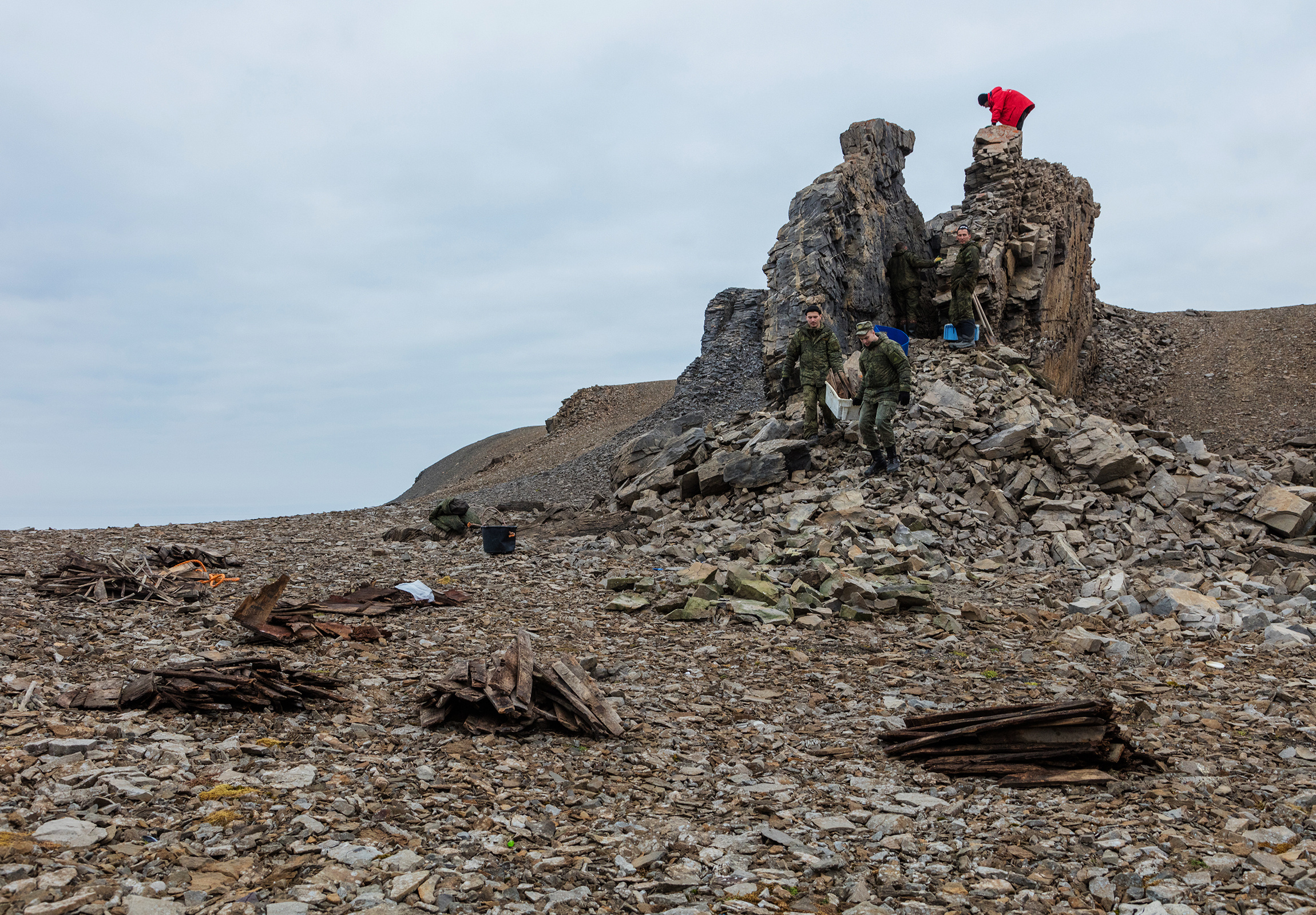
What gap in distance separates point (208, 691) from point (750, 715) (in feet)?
12.9

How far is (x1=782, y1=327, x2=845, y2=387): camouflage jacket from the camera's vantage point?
50.6 feet

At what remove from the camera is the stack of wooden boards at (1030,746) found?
5320mm

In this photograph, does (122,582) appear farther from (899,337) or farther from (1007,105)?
(1007,105)

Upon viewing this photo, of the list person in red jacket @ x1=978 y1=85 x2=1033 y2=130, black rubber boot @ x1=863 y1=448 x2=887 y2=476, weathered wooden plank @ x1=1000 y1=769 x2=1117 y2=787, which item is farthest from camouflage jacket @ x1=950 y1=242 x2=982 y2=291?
weathered wooden plank @ x1=1000 y1=769 x2=1117 y2=787

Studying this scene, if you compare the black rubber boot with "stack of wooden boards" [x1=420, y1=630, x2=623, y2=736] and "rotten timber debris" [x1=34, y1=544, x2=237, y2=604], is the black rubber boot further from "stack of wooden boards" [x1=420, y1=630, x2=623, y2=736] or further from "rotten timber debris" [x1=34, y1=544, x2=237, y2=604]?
"rotten timber debris" [x1=34, y1=544, x2=237, y2=604]

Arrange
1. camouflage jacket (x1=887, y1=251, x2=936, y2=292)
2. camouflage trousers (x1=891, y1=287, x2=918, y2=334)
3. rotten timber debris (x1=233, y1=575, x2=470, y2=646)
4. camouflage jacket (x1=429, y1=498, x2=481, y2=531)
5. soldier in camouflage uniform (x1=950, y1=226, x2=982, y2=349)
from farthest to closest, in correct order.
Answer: camouflage trousers (x1=891, y1=287, x2=918, y2=334) → camouflage jacket (x1=887, y1=251, x2=936, y2=292) → soldier in camouflage uniform (x1=950, y1=226, x2=982, y2=349) → camouflage jacket (x1=429, y1=498, x2=481, y2=531) → rotten timber debris (x1=233, y1=575, x2=470, y2=646)

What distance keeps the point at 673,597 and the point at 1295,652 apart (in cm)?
637

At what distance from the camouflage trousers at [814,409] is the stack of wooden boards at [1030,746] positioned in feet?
33.8

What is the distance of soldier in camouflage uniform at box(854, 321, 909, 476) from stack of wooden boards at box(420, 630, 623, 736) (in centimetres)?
906

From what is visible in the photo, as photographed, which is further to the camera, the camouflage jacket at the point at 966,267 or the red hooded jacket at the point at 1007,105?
the red hooded jacket at the point at 1007,105

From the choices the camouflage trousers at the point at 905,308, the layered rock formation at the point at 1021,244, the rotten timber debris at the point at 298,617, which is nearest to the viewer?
the rotten timber debris at the point at 298,617

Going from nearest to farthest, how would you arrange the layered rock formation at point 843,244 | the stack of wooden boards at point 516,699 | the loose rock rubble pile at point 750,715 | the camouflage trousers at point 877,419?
the loose rock rubble pile at point 750,715, the stack of wooden boards at point 516,699, the camouflage trousers at point 877,419, the layered rock formation at point 843,244

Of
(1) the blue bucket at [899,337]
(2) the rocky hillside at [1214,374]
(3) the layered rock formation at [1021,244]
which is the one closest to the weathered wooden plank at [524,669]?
(1) the blue bucket at [899,337]

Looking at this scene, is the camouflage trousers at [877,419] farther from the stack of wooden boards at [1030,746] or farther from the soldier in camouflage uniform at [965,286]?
the stack of wooden boards at [1030,746]
